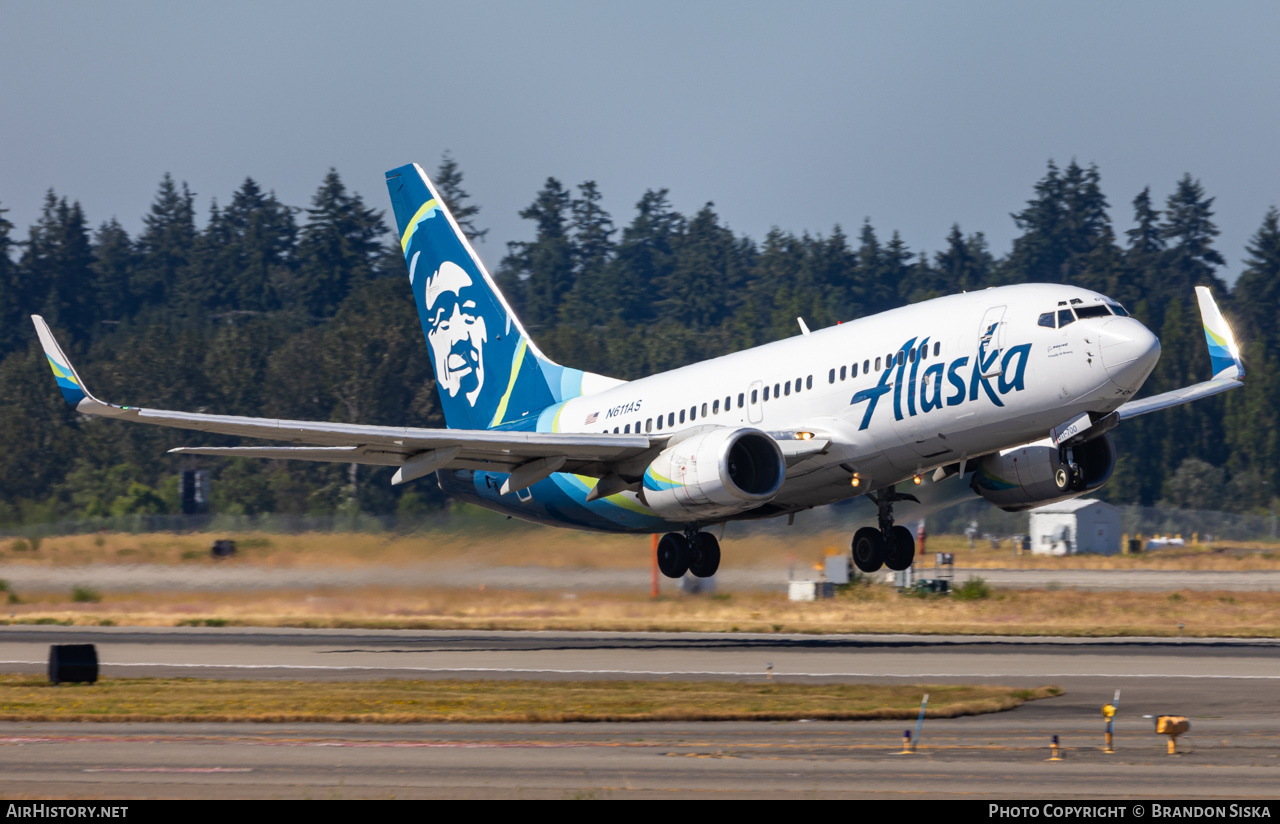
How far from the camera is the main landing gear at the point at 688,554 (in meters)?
38.2

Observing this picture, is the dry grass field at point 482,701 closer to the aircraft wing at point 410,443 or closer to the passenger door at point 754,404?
the aircraft wing at point 410,443

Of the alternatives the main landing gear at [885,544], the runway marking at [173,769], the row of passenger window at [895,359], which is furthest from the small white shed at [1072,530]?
the runway marking at [173,769]

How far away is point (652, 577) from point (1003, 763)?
26981 millimetres

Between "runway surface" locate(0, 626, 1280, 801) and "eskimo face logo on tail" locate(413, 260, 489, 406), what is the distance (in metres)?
10.5

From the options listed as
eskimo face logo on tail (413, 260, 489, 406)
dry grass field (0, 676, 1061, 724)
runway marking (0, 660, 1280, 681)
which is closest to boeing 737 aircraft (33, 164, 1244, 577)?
eskimo face logo on tail (413, 260, 489, 406)

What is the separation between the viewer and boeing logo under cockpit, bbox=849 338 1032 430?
104ft

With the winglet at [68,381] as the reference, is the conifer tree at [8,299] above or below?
above

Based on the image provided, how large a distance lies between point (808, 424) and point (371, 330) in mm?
93512

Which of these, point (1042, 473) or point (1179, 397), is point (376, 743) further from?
point (1179, 397)

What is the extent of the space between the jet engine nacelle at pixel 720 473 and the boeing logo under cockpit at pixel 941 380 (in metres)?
2.26

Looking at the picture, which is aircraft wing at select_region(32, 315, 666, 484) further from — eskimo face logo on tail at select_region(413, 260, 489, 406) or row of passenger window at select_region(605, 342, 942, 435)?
eskimo face logo on tail at select_region(413, 260, 489, 406)
